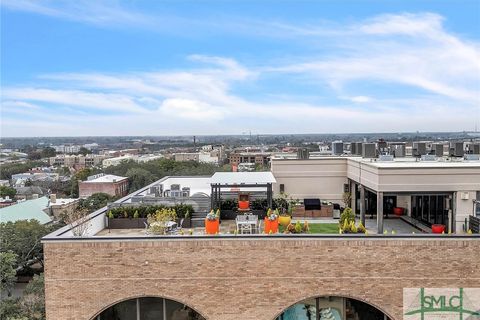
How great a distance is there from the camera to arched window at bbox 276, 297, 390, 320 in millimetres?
13211

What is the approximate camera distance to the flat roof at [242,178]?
16359mm

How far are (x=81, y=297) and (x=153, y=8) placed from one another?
13572 millimetres

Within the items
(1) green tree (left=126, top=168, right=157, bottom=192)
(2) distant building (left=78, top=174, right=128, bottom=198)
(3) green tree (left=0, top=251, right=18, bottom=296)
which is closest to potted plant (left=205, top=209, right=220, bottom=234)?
(3) green tree (left=0, top=251, right=18, bottom=296)

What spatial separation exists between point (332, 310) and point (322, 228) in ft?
10.5

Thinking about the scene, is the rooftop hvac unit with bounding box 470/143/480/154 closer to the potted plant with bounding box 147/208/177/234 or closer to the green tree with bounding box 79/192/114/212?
the potted plant with bounding box 147/208/177/234

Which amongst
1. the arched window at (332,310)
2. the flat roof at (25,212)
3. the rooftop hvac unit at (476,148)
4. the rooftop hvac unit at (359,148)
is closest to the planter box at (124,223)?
the arched window at (332,310)

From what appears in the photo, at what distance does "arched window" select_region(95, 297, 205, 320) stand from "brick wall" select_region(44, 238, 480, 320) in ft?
1.00

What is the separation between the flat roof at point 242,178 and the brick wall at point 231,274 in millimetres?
3580

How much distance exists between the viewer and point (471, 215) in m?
Result: 15.2

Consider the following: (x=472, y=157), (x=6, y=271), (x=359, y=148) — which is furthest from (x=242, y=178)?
(x=6, y=271)

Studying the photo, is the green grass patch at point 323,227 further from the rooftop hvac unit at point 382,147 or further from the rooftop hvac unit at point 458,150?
the rooftop hvac unit at point 458,150

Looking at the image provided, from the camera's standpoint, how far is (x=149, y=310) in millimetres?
13438

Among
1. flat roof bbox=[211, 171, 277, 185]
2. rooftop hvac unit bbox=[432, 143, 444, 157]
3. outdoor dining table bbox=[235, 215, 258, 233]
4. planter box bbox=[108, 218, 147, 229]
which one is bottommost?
planter box bbox=[108, 218, 147, 229]

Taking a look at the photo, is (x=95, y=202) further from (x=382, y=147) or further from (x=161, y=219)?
(x=161, y=219)
